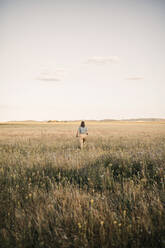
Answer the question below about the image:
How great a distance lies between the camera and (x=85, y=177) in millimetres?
4613

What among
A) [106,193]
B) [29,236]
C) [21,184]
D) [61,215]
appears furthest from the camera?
[21,184]

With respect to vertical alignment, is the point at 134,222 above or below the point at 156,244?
above

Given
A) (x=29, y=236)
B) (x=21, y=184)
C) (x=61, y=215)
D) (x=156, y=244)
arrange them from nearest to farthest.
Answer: (x=156, y=244)
(x=29, y=236)
(x=61, y=215)
(x=21, y=184)

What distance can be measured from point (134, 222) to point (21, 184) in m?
2.84

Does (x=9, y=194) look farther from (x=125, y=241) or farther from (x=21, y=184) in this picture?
(x=125, y=241)

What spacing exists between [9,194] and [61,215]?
1625 millimetres

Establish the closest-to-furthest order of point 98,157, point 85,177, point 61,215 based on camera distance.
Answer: point 61,215
point 85,177
point 98,157

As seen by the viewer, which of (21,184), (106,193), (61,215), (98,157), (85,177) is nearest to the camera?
(61,215)

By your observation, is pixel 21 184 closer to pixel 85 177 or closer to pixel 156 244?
pixel 85 177

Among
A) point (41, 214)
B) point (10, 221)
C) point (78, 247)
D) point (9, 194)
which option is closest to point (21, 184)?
point (9, 194)

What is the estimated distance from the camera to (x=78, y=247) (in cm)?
216

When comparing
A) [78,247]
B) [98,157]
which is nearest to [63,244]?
[78,247]

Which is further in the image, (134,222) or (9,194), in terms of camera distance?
(9,194)

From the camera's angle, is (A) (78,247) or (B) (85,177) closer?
(A) (78,247)
